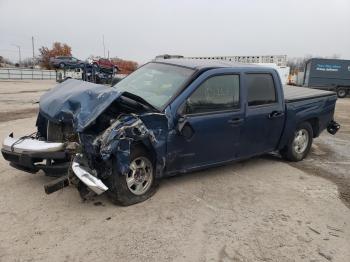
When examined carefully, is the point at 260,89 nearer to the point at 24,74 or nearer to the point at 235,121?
the point at 235,121

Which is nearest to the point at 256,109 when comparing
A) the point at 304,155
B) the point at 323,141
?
the point at 304,155

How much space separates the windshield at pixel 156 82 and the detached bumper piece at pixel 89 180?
4.26 feet

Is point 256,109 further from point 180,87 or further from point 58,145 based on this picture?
Result: point 58,145

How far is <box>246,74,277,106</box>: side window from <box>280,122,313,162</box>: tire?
1058 mm

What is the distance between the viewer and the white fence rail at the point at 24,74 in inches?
1657

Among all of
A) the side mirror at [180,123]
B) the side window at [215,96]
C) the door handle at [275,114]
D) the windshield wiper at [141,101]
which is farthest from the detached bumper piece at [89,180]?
the door handle at [275,114]

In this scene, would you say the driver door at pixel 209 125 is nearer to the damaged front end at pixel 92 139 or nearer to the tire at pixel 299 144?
the damaged front end at pixel 92 139

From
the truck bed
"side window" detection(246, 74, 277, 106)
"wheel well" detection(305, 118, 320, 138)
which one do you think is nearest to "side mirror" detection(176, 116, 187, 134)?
"side window" detection(246, 74, 277, 106)

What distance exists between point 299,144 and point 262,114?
167 centimetres

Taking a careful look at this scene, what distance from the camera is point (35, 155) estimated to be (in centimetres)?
487

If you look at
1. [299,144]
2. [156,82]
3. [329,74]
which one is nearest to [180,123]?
[156,82]

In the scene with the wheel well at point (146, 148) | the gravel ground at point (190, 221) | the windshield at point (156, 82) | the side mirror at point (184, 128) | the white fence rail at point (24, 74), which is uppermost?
the windshield at point (156, 82)

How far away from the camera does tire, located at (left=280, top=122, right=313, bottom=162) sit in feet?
24.4

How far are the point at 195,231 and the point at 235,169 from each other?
2.56 metres
